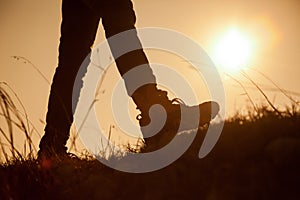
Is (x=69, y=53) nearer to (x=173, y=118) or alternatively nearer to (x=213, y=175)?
(x=173, y=118)

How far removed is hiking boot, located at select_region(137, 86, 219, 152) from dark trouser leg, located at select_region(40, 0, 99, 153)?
0.83 metres

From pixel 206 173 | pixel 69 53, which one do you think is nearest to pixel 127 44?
pixel 69 53

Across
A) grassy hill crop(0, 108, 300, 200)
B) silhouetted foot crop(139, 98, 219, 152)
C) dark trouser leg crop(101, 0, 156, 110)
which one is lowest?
grassy hill crop(0, 108, 300, 200)

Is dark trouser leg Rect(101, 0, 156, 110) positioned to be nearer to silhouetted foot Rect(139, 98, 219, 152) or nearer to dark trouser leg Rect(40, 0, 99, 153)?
silhouetted foot Rect(139, 98, 219, 152)

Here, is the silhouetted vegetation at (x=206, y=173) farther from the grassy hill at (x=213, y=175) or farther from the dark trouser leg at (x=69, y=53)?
the dark trouser leg at (x=69, y=53)

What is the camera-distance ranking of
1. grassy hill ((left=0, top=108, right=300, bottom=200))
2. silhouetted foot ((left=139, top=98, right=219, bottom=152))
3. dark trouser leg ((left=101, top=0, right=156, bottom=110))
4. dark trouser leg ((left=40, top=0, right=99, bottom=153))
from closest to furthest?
grassy hill ((left=0, top=108, right=300, bottom=200)), silhouetted foot ((left=139, top=98, right=219, bottom=152)), dark trouser leg ((left=101, top=0, right=156, bottom=110)), dark trouser leg ((left=40, top=0, right=99, bottom=153))

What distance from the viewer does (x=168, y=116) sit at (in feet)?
13.5

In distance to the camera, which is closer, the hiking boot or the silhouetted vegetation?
Answer: the silhouetted vegetation

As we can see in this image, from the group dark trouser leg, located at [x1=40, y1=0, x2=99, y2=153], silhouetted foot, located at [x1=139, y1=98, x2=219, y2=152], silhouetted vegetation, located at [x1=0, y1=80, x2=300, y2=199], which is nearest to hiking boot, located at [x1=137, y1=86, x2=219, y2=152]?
silhouetted foot, located at [x1=139, y1=98, x2=219, y2=152]

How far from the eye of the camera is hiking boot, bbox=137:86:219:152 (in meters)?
4.05

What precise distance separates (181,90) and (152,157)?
42.8 inches

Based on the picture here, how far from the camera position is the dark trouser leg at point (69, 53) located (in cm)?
479

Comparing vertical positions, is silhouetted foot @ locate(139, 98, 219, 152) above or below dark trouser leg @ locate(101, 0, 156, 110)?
below

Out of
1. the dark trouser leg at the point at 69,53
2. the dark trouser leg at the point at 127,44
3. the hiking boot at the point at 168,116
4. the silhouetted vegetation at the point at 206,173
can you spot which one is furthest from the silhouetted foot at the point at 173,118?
the dark trouser leg at the point at 69,53
